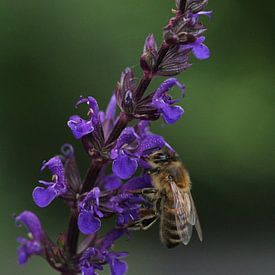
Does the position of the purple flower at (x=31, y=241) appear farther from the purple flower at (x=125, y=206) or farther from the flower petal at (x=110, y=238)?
the purple flower at (x=125, y=206)

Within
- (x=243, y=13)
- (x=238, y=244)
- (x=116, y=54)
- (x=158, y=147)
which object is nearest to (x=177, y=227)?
(x=158, y=147)

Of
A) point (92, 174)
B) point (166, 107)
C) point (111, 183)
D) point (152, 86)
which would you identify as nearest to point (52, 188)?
point (92, 174)

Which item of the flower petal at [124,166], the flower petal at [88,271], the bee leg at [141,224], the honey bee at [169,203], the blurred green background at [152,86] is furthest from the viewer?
the blurred green background at [152,86]

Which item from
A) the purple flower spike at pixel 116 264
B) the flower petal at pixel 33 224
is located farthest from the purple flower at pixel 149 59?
the flower petal at pixel 33 224

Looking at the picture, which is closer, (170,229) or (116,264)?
(116,264)

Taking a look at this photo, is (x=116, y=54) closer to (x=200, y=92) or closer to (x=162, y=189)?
(x=200, y=92)

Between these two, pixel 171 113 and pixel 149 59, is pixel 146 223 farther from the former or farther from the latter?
pixel 149 59

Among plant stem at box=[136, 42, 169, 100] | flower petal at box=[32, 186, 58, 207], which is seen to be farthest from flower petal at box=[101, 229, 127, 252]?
plant stem at box=[136, 42, 169, 100]
